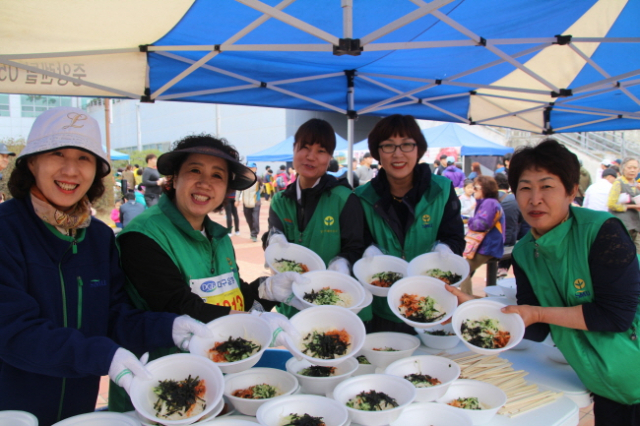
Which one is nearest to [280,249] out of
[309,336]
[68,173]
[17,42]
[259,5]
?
[309,336]

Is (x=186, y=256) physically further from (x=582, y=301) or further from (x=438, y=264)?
(x=582, y=301)

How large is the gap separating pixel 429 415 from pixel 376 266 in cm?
→ 108

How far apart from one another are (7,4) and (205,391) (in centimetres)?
287

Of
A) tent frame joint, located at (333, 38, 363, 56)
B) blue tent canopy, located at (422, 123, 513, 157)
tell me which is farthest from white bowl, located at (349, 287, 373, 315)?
blue tent canopy, located at (422, 123, 513, 157)

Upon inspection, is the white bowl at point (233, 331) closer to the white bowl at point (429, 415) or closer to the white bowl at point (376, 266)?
the white bowl at point (429, 415)

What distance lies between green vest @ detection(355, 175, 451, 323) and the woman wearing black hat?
2.67 ft

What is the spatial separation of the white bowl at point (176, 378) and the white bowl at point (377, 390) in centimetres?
49

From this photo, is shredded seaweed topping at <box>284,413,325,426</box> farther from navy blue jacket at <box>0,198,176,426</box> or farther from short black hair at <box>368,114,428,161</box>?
short black hair at <box>368,114,428,161</box>

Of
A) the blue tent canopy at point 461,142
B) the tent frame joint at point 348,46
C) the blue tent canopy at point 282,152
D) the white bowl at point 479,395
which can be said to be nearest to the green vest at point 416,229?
the white bowl at point 479,395

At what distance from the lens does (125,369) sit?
4.94 ft

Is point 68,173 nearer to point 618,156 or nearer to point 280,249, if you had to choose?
point 280,249

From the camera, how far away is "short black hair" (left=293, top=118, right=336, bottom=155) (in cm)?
294

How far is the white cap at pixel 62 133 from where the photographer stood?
1.64 meters

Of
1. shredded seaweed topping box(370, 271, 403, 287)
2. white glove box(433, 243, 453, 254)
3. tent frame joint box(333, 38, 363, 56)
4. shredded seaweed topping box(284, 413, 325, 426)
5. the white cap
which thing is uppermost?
tent frame joint box(333, 38, 363, 56)
